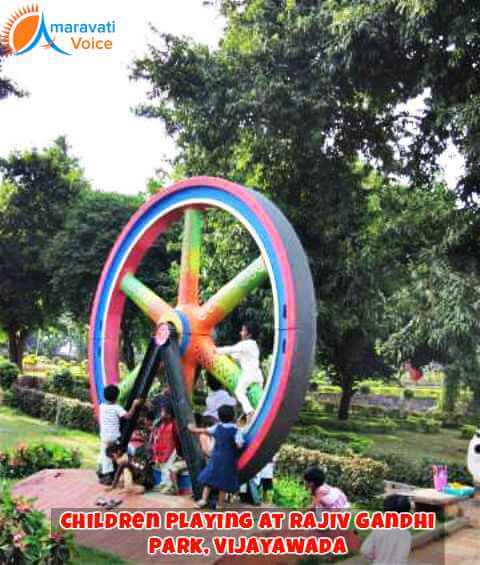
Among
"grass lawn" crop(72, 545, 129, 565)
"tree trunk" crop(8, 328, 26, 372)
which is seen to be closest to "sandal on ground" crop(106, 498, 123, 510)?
"grass lawn" crop(72, 545, 129, 565)

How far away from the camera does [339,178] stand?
18.0 metres

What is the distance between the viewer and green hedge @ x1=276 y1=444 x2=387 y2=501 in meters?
12.2

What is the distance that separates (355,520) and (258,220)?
3.81m

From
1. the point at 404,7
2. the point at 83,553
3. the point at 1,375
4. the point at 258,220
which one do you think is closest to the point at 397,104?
the point at 404,7

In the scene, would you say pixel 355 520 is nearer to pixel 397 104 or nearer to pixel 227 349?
pixel 227 349

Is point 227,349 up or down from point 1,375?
up

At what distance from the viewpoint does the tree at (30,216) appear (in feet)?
92.6

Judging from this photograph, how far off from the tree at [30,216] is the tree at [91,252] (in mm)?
2734

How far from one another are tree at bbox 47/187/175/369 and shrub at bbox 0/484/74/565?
17259mm

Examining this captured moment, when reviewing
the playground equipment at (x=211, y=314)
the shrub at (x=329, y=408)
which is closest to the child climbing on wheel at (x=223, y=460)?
the playground equipment at (x=211, y=314)

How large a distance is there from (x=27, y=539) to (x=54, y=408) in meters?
15.4

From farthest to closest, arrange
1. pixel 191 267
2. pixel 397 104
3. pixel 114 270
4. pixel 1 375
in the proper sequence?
pixel 1 375
pixel 397 104
pixel 114 270
pixel 191 267

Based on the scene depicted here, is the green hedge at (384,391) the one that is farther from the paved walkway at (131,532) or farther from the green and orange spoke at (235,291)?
the green and orange spoke at (235,291)

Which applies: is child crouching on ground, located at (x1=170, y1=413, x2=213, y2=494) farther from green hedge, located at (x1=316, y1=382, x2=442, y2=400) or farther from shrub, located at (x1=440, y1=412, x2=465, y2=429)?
green hedge, located at (x1=316, y1=382, x2=442, y2=400)
